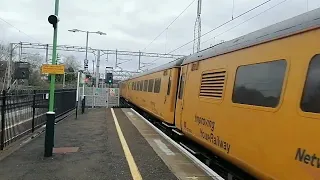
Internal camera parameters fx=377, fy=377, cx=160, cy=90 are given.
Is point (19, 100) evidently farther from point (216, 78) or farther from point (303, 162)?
point (303, 162)

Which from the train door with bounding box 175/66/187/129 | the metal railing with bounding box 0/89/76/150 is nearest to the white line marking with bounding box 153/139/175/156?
the train door with bounding box 175/66/187/129

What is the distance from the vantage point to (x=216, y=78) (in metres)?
8.19

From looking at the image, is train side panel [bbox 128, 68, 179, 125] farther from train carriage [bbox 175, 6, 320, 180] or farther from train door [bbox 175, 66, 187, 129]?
train carriage [bbox 175, 6, 320, 180]

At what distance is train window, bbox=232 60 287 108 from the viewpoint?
17.2ft

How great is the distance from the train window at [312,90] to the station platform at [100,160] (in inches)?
115

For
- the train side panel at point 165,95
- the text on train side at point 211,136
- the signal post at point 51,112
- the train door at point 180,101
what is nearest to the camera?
the text on train side at point 211,136

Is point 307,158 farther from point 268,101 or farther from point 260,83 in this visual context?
point 260,83

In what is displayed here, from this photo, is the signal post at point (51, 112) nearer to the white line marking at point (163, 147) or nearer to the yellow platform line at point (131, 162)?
the yellow platform line at point (131, 162)

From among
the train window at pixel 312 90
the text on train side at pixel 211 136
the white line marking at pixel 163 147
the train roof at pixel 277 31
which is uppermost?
the train roof at pixel 277 31

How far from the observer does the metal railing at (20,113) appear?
9.45 m

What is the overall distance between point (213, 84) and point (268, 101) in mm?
2956

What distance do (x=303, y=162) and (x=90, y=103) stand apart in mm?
29834

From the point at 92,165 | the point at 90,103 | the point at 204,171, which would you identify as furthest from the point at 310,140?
the point at 90,103

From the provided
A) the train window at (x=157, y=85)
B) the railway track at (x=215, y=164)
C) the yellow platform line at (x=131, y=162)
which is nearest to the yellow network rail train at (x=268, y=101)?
the railway track at (x=215, y=164)
